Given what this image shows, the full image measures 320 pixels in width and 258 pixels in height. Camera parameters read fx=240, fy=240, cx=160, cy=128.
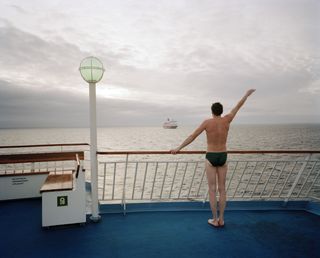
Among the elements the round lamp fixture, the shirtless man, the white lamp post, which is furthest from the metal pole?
the shirtless man

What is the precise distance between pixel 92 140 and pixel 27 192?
2.83 meters

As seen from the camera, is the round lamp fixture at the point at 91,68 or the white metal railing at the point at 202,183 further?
the white metal railing at the point at 202,183

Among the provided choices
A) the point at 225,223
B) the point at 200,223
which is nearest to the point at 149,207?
the point at 200,223

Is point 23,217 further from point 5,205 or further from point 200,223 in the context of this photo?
point 200,223

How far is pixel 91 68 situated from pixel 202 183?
56.4ft

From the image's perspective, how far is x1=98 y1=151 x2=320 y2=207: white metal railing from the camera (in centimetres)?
450

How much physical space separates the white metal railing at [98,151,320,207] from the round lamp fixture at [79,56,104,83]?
4.26 ft

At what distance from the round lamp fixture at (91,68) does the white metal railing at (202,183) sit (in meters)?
1.30

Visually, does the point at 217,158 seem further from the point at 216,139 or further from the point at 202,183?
the point at 202,183

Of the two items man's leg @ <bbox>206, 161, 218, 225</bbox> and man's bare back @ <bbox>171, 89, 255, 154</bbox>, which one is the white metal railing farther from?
man's bare back @ <bbox>171, 89, 255, 154</bbox>

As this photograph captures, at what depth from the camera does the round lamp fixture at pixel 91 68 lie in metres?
3.85

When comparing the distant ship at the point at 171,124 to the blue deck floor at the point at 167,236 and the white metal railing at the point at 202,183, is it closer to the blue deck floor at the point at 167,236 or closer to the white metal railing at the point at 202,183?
the white metal railing at the point at 202,183

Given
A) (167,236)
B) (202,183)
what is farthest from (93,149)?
(202,183)

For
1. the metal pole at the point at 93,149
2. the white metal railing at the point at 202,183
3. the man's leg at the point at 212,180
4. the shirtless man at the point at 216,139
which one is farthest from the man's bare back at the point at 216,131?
the metal pole at the point at 93,149
